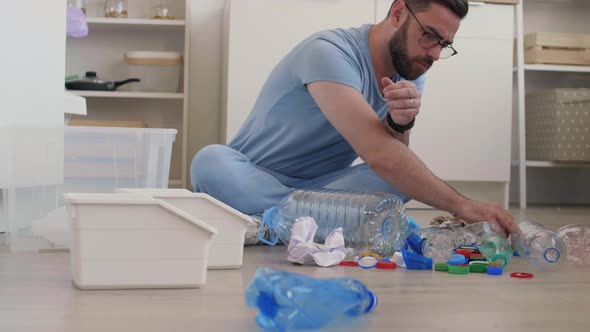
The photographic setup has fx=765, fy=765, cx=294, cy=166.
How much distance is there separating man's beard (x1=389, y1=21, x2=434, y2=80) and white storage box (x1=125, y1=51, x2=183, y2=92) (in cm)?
200

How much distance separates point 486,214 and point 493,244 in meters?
0.07

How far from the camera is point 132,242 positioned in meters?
1.08

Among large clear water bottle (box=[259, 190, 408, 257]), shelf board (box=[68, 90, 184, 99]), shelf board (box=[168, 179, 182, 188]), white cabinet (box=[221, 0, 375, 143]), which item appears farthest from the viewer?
shelf board (box=[168, 179, 182, 188])

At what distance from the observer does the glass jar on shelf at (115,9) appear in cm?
364

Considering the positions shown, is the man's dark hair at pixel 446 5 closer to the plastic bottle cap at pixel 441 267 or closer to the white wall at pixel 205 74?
the plastic bottle cap at pixel 441 267

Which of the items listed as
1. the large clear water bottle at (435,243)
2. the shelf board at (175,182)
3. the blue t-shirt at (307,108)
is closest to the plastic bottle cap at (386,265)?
the large clear water bottle at (435,243)

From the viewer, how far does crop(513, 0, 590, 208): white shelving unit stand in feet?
12.4

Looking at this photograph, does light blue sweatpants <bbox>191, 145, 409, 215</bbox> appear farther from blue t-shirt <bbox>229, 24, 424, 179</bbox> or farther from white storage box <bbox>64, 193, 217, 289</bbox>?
white storage box <bbox>64, 193, 217, 289</bbox>

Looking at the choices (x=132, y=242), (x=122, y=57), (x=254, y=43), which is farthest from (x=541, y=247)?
(x=122, y=57)

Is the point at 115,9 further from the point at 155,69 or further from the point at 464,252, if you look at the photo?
the point at 464,252

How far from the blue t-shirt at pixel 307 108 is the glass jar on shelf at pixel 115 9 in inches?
73.6

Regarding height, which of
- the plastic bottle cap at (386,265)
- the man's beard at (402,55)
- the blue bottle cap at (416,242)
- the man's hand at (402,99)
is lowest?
the plastic bottle cap at (386,265)

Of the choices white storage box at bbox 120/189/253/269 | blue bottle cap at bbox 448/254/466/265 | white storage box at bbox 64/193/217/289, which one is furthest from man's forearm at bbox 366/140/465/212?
white storage box at bbox 64/193/217/289

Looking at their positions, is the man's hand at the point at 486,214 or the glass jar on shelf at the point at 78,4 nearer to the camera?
the man's hand at the point at 486,214
